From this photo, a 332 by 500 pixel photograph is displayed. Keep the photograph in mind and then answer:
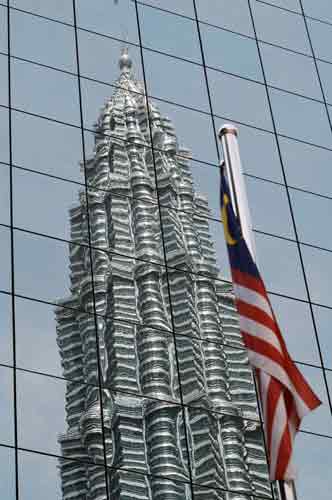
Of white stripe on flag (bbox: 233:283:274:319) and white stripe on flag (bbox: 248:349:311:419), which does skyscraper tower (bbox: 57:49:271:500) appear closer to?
white stripe on flag (bbox: 233:283:274:319)

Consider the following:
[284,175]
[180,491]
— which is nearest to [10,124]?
[284,175]

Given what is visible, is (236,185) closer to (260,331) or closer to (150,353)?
(260,331)

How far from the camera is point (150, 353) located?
49.7m

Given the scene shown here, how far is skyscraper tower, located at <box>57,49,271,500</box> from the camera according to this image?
94.5 ft

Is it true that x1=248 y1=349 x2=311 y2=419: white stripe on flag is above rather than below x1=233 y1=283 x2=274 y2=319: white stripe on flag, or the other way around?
below

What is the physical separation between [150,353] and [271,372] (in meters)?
32.6

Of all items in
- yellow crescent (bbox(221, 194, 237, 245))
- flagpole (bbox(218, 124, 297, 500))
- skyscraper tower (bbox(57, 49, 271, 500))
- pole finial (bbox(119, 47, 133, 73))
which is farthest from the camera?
pole finial (bbox(119, 47, 133, 73))

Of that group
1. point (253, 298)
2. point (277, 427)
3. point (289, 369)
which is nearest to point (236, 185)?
point (253, 298)

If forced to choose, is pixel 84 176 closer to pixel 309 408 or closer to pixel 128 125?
pixel 309 408

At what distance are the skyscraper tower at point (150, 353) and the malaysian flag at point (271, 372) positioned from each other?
725cm

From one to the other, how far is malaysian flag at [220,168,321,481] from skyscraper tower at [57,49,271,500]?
7.25 meters

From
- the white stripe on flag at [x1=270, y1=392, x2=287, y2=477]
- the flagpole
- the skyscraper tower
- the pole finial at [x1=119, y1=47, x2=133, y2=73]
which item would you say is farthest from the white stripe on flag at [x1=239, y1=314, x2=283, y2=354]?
the pole finial at [x1=119, y1=47, x2=133, y2=73]

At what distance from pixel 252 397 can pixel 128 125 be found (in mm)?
→ 11513

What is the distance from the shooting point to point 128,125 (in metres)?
52.1
